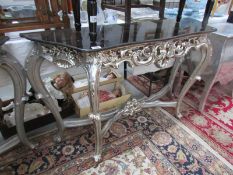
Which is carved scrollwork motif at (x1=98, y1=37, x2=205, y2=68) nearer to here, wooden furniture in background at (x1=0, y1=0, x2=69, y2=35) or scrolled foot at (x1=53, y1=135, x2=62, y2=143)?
wooden furniture in background at (x1=0, y1=0, x2=69, y2=35)

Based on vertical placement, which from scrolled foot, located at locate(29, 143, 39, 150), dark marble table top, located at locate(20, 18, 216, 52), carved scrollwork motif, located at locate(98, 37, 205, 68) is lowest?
scrolled foot, located at locate(29, 143, 39, 150)

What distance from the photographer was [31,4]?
818mm

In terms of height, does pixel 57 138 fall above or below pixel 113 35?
below

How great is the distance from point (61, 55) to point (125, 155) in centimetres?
69

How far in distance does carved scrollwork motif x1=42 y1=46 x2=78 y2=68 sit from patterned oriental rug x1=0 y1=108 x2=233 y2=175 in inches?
23.3

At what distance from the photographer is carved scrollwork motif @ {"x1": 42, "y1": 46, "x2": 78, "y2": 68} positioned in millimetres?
688

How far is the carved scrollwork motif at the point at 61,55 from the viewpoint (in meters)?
0.69

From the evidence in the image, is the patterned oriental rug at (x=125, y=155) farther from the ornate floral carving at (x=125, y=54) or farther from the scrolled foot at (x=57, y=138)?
the ornate floral carving at (x=125, y=54)

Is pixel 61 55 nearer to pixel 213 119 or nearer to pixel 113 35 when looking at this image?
pixel 113 35

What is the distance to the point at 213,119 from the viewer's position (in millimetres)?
1357

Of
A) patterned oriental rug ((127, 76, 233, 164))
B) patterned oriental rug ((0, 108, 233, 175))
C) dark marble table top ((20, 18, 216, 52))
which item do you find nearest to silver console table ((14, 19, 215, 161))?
dark marble table top ((20, 18, 216, 52))

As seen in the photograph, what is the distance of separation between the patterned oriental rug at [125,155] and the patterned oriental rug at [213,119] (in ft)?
0.22

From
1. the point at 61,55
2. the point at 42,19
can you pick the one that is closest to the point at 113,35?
the point at 61,55

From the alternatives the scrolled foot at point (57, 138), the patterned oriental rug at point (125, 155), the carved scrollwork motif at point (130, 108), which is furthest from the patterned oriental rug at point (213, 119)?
the scrolled foot at point (57, 138)
